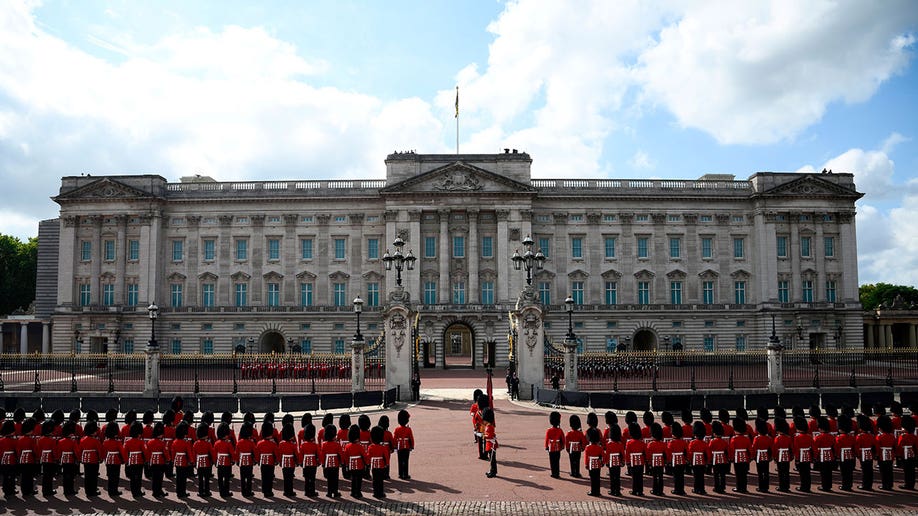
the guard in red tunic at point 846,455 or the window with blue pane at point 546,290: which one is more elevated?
the window with blue pane at point 546,290

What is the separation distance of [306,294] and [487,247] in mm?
15677

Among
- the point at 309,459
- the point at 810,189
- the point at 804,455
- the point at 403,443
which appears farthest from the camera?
the point at 810,189

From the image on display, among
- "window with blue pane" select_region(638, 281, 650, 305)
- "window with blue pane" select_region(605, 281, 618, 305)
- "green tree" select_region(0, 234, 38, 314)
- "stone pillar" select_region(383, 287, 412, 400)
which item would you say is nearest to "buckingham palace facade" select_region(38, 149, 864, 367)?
"window with blue pane" select_region(638, 281, 650, 305)

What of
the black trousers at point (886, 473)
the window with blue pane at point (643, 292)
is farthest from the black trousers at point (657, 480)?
the window with blue pane at point (643, 292)

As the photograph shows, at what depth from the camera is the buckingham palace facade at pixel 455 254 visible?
55031mm

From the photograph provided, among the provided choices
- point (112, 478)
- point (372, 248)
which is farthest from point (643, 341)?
point (112, 478)

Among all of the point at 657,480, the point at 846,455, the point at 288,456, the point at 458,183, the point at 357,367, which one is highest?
the point at 458,183

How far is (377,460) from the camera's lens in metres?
13.4

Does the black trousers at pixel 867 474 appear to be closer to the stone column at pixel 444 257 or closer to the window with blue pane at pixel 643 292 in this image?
the stone column at pixel 444 257

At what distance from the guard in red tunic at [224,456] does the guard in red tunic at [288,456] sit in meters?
0.94

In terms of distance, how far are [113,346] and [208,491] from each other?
153ft

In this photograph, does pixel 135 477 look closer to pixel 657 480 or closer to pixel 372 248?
pixel 657 480

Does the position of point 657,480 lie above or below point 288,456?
below

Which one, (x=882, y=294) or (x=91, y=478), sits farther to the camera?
(x=882, y=294)
